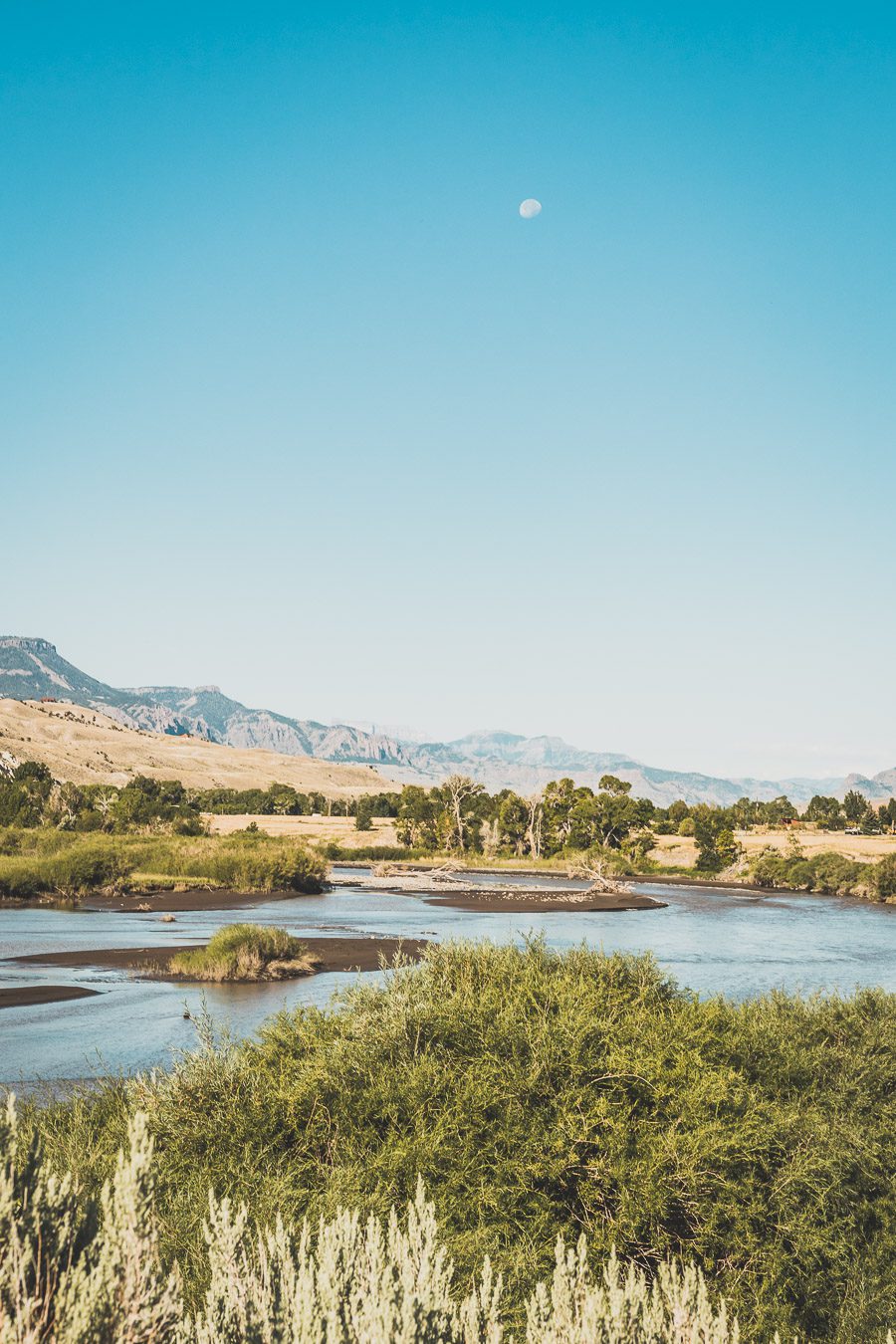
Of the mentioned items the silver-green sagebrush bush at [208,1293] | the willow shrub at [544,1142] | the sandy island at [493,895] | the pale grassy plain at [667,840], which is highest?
the silver-green sagebrush bush at [208,1293]

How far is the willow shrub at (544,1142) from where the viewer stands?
879 centimetres

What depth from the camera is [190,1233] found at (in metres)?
7.77

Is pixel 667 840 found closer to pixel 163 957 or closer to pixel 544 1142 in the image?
pixel 163 957

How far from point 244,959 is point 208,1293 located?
26.0 m

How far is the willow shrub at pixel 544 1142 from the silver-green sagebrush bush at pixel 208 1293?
2.81 meters

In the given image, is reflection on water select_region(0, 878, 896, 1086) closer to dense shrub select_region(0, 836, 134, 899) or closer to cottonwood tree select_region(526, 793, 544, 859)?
dense shrub select_region(0, 836, 134, 899)

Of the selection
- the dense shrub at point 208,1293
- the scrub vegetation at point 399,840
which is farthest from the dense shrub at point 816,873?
the dense shrub at point 208,1293

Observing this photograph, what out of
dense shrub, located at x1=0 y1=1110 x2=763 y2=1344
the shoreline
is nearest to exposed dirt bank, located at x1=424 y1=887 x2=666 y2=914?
the shoreline

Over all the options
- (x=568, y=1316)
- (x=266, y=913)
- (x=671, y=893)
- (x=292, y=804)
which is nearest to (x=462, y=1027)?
(x=568, y=1316)

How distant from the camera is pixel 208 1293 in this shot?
15.1 ft

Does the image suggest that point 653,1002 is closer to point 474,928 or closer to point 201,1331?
point 201,1331

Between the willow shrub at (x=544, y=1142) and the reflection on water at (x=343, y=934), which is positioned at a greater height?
the willow shrub at (x=544, y=1142)

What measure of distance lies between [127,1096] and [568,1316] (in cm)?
777

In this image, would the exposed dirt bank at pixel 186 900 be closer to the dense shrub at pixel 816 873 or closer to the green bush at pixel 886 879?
the green bush at pixel 886 879
